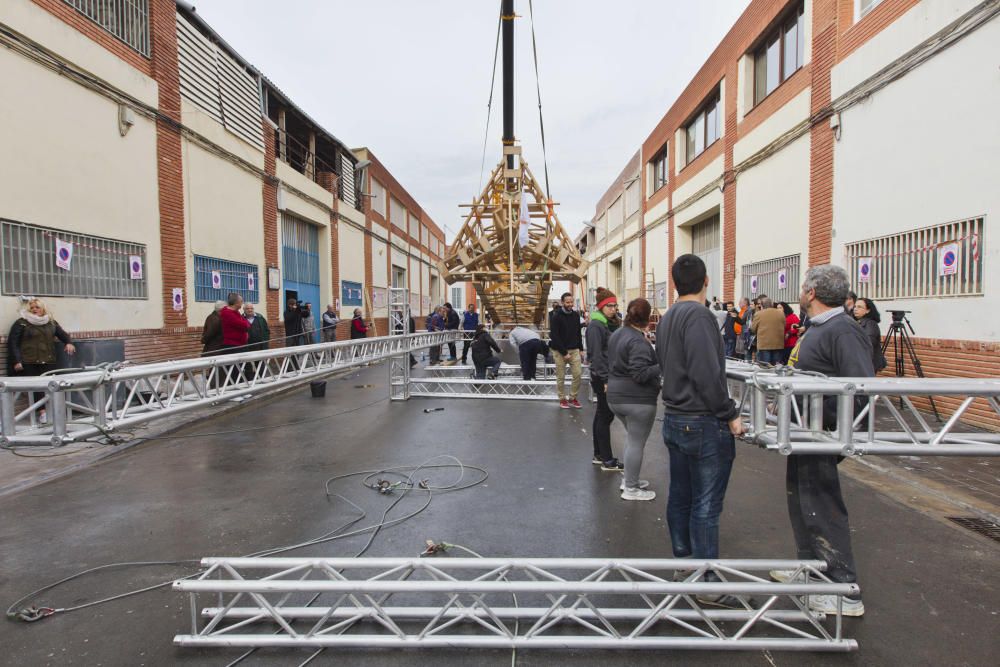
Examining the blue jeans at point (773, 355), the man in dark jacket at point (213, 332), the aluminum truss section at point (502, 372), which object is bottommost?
the aluminum truss section at point (502, 372)

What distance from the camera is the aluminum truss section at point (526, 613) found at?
8.23 feet

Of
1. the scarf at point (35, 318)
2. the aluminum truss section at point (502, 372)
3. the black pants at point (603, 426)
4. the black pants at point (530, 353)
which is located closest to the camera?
the black pants at point (603, 426)

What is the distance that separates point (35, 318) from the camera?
671cm

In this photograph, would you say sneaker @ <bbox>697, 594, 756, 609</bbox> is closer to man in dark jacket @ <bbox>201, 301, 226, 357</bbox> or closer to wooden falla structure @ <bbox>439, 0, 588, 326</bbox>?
man in dark jacket @ <bbox>201, 301, 226, 357</bbox>

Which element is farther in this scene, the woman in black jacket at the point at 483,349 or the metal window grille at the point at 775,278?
the metal window grille at the point at 775,278

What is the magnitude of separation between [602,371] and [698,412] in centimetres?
257

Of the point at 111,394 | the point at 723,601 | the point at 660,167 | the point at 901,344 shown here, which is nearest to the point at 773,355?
the point at 901,344

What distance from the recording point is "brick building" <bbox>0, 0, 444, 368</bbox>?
7230 millimetres

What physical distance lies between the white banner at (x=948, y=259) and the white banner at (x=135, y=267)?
12.5 metres

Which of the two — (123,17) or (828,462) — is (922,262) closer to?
(828,462)

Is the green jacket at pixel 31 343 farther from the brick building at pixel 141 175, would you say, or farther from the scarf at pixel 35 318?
the brick building at pixel 141 175

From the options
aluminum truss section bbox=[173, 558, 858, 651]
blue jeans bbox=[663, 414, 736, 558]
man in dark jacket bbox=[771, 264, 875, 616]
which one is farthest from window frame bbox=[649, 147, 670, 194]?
aluminum truss section bbox=[173, 558, 858, 651]

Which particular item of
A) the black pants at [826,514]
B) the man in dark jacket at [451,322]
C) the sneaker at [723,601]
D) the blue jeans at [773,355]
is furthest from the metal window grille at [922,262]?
the man in dark jacket at [451,322]

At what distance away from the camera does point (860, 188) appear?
8750mm
